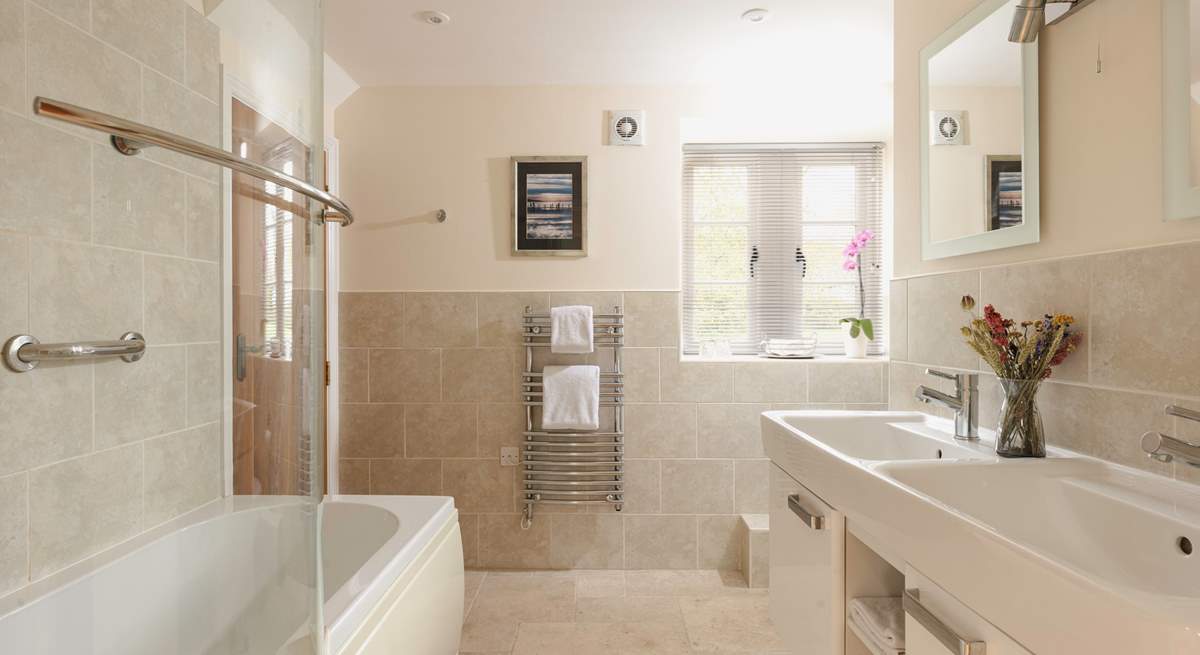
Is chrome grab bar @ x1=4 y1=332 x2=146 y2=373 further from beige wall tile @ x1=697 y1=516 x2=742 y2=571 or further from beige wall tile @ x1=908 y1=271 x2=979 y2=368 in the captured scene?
beige wall tile @ x1=697 y1=516 x2=742 y2=571

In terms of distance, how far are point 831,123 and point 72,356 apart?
317cm

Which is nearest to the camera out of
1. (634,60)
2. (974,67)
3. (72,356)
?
(72,356)

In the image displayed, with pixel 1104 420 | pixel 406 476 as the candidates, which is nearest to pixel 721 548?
pixel 406 476

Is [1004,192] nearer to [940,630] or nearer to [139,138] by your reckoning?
[940,630]

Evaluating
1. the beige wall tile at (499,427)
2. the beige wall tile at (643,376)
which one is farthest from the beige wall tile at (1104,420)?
the beige wall tile at (499,427)

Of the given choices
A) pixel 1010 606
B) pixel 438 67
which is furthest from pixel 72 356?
pixel 438 67

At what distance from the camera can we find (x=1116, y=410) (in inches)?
45.0

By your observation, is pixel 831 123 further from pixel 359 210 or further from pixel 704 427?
pixel 359 210

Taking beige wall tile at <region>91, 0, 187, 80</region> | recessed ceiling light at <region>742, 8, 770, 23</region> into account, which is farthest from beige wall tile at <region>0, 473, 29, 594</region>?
recessed ceiling light at <region>742, 8, 770, 23</region>

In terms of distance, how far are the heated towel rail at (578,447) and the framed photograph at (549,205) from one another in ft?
1.18

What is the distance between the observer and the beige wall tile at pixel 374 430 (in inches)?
115

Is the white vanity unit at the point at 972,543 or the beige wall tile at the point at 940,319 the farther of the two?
the beige wall tile at the point at 940,319

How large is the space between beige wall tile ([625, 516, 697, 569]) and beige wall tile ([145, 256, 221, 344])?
2408mm

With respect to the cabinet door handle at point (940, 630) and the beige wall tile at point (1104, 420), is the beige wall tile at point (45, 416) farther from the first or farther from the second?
the beige wall tile at point (1104, 420)
